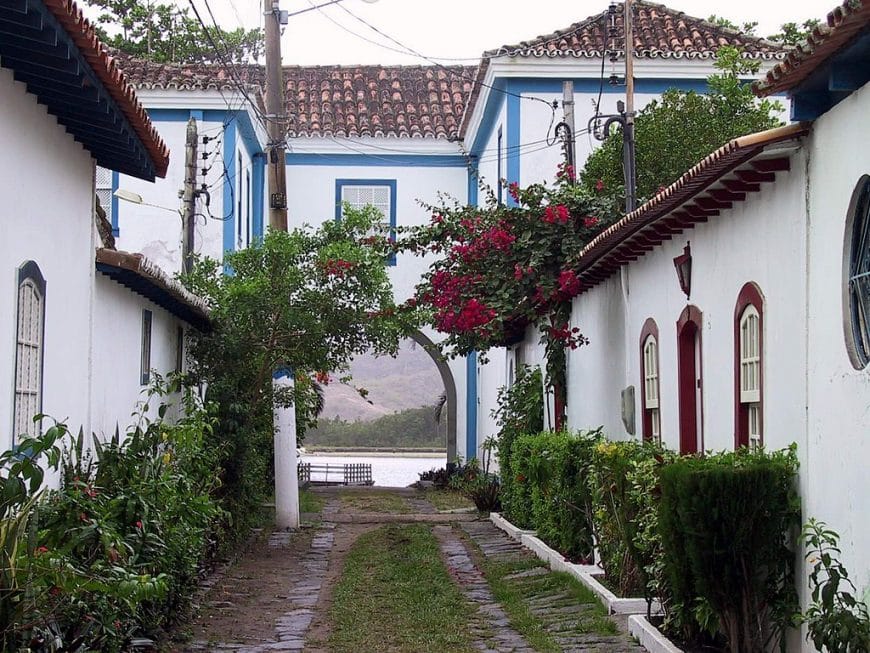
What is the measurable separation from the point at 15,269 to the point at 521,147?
16.5m

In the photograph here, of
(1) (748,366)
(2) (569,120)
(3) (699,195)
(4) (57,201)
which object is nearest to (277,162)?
(2) (569,120)

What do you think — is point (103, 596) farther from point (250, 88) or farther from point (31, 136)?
point (250, 88)

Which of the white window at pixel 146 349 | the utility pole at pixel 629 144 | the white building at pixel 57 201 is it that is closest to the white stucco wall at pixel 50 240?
the white building at pixel 57 201

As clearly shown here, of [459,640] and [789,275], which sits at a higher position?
[789,275]

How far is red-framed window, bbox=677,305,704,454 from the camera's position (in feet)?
36.6

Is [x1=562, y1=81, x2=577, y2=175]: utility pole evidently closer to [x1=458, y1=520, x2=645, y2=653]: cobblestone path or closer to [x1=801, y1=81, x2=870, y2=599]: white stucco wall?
[x1=458, y1=520, x2=645, y2=653]: cobblestone path

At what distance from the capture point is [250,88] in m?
23.7

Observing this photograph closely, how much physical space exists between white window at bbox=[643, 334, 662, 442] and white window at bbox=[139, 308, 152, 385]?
A: 5.28 meters

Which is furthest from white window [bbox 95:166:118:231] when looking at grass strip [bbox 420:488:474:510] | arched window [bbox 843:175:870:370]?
arched window [bbox 843:175:870:370]

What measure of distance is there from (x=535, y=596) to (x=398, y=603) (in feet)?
4.22

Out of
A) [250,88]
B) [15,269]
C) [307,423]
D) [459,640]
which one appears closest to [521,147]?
[250,88]

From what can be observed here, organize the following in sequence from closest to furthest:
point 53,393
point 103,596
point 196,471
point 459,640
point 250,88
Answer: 1. point 103,596
2. point 53,393
3. point 459,640
4. point 196,471
5. point 250,88

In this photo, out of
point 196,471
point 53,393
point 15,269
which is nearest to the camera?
point 15,269

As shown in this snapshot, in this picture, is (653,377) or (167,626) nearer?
(167,626)
